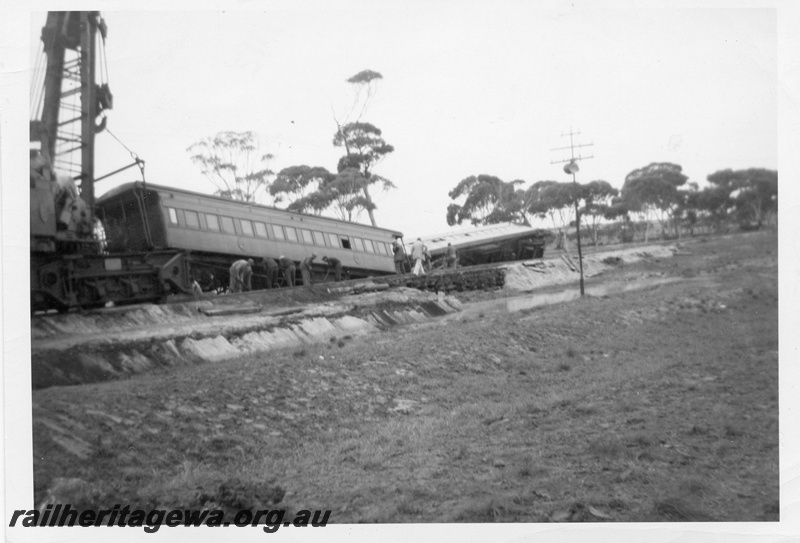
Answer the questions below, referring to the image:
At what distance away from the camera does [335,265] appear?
486 centimetres

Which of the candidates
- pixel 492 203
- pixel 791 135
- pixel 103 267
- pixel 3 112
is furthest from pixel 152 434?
pixel 791 135

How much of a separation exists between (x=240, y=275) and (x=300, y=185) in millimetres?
886

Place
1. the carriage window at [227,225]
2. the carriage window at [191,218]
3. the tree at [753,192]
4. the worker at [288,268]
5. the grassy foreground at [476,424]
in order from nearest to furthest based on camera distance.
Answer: the grassy foreground at [476,424] → the tree at [753,192] → the carriage window at [191,218] → the carriage window at [227,225] → the worker at [288,268]

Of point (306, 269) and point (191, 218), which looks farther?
point (306, 269)

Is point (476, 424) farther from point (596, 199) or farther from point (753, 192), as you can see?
point (753, 192)

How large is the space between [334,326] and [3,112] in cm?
294

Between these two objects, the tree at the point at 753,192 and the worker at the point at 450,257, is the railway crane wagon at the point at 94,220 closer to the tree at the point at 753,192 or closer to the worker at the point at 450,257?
the worker at the point at 450,257

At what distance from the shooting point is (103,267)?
14.5 feet

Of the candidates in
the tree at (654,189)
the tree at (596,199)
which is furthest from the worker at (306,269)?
the tree at (654,189)

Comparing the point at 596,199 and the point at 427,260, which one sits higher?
the point at 596,199

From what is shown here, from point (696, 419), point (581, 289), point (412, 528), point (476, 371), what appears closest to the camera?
point (412, 528)

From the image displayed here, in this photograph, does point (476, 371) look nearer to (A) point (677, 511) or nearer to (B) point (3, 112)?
(A) point (677, 511)

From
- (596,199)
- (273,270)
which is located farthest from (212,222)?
(596,199)

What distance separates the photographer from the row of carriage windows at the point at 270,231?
179 inches
